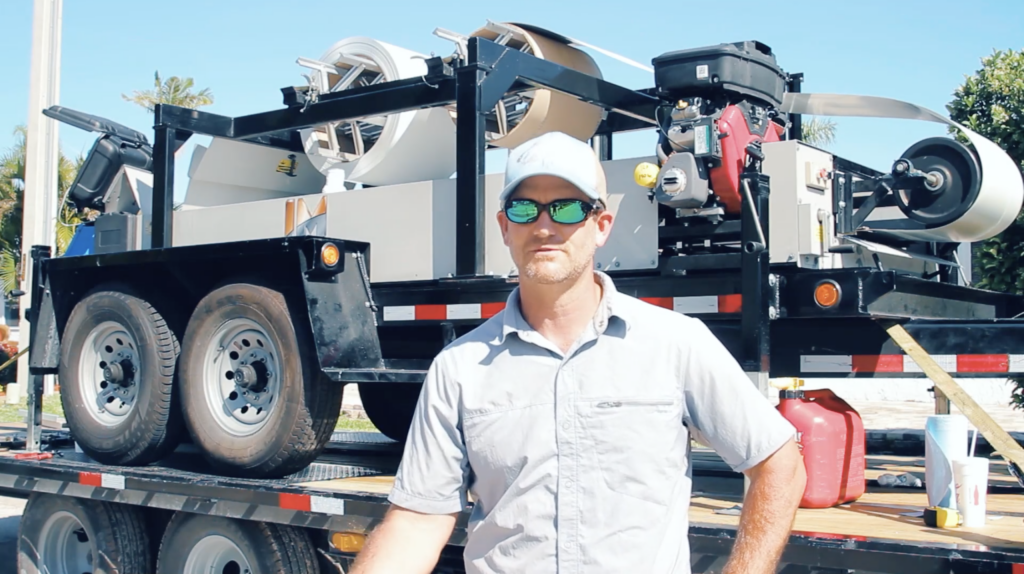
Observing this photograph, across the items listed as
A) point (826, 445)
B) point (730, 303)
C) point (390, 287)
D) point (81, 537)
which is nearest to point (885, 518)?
point (826, 445)

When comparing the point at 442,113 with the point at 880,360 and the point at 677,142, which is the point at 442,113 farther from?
the point at 880,360

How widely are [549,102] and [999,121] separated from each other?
593 centimetres

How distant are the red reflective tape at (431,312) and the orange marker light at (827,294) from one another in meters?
1.72

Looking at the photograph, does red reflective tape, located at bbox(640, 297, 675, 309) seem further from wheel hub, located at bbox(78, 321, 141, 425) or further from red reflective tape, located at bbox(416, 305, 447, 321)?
wheel hub, located at bbox(78, 321, 141, 425)

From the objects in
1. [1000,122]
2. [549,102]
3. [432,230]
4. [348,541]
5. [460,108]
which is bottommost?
[348,541]

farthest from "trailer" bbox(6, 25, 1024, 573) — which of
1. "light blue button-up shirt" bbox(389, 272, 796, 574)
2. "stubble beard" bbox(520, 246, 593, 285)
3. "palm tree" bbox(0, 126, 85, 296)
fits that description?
"palm tree" bbox(0, 126, 85, 296)

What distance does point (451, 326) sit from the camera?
507 centimetres

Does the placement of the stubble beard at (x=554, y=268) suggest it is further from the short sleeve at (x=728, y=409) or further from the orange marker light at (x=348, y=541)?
the orange marker light at (x=348, y=541)

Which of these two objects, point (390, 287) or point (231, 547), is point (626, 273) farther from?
point (231, 547)

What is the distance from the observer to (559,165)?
2.25m

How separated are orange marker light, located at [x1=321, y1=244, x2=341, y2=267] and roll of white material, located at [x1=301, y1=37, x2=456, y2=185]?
3.39 feet

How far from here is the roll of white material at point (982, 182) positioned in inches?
172

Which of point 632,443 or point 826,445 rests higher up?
point 632,443

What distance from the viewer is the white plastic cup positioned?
11.8 feet
